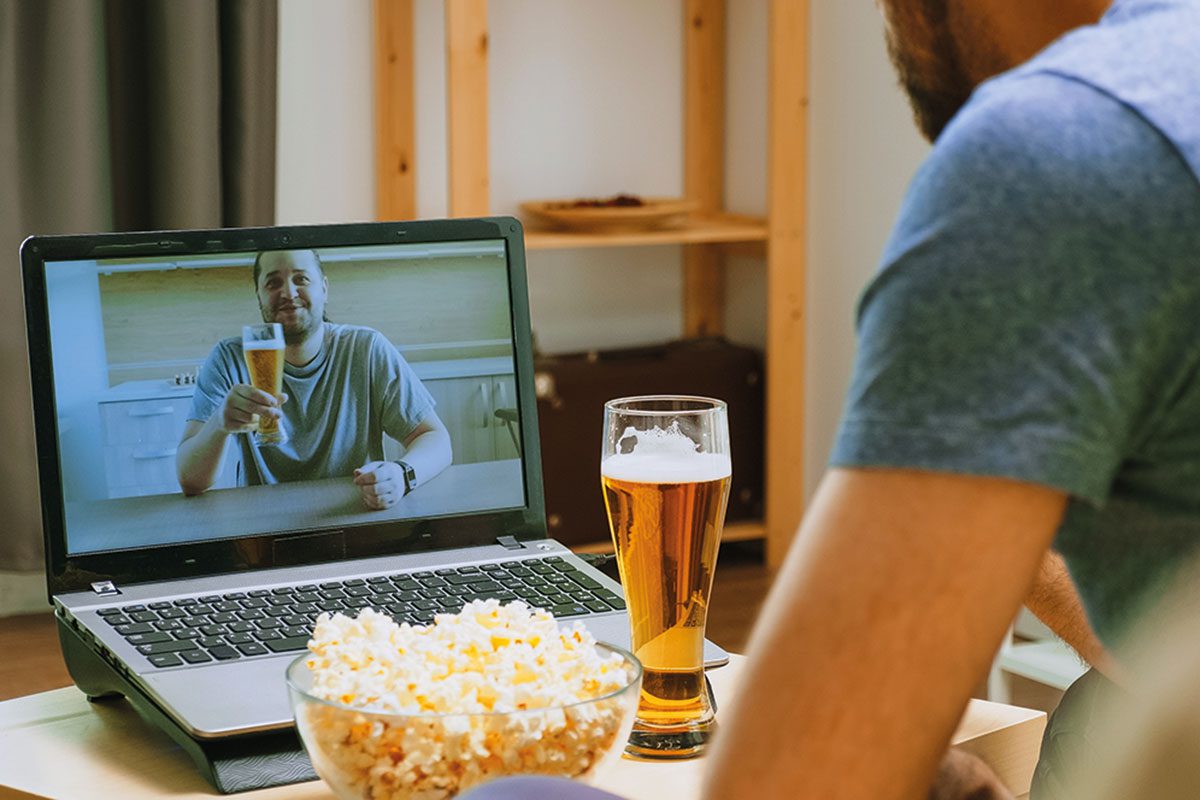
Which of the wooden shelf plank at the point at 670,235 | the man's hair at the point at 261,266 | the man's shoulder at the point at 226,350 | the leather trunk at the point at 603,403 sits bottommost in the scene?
the leather trunk at the point at 603,403

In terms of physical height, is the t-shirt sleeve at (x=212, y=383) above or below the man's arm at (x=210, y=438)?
above

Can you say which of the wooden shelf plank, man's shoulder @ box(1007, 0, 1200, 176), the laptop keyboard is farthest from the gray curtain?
man's shoulder @ box(1007, 0, 1200, 176)

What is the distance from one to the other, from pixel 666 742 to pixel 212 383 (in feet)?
1.46

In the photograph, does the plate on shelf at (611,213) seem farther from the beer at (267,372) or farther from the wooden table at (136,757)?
the wooden table at (136,757)

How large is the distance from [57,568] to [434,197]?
2352 mm

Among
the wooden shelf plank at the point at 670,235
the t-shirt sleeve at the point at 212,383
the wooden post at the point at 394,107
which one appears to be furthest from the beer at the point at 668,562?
the wooden post at the point at 394,107

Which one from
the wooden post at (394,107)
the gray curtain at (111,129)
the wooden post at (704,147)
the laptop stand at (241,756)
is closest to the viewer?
the laptop stand at (241,756)

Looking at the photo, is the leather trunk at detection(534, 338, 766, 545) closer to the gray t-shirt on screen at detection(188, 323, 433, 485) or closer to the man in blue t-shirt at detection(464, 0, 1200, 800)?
the gray t-shirt on screen at detection(188, 323, 433, 485)

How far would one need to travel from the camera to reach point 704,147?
358 centimetres

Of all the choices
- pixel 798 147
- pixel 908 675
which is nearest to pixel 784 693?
pixel 908 675

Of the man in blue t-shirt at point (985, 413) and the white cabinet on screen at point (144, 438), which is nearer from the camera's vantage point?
the man in blue t-shirt at point (985, 413)

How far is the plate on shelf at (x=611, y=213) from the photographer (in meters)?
3.12

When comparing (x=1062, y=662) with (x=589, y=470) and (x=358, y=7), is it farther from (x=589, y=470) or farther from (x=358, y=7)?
(x=358, y=7)

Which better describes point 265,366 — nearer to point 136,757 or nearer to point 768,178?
point 136,757
